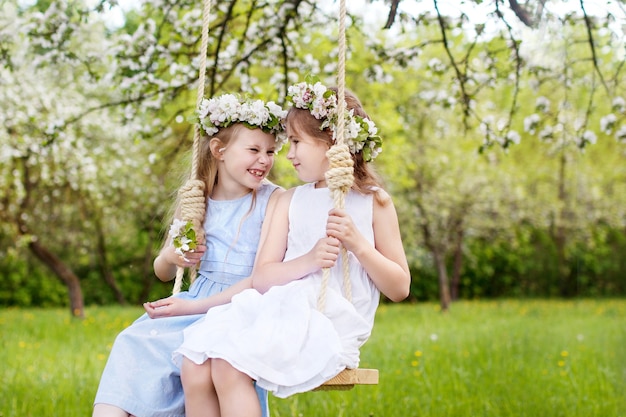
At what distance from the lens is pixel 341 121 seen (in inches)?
104

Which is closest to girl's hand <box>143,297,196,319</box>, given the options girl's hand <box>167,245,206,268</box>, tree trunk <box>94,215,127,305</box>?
girl's hand <box>167,245,206,268</box>

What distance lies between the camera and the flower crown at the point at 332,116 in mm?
2791

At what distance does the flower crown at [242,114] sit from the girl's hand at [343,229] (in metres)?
0.52

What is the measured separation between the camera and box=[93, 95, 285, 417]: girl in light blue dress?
2727mm

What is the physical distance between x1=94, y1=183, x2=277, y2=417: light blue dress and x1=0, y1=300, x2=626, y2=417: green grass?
1.26m

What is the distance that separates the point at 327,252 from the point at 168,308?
25.7 inches

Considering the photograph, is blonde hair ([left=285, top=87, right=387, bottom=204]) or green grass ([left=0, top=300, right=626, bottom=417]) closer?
blonde hair ([left=285, top=87, right=387, bottom=204])

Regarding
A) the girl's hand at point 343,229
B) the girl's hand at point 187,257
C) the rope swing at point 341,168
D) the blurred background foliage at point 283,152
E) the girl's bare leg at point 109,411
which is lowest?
the girl's bare leg at point 109,411

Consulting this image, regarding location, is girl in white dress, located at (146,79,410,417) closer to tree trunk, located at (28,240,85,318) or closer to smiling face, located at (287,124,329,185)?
smiling face, located at (287,124,329,185)

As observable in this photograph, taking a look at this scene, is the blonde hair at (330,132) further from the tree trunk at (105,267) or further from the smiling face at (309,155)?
the tree trunk at (105,267)

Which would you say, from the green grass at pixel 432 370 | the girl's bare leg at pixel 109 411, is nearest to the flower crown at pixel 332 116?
the girl's bare leg at pixel 109 411

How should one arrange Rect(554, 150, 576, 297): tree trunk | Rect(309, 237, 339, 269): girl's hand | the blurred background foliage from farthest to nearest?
Rect(554, 150, 576, 297): tree trunk → the blurred background foliage → Rect(309, 237, 339, 269): girl's hand

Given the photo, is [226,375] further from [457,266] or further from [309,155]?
[457,266]

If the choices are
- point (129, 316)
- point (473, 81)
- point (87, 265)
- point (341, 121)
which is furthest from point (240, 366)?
point (87, 265)
